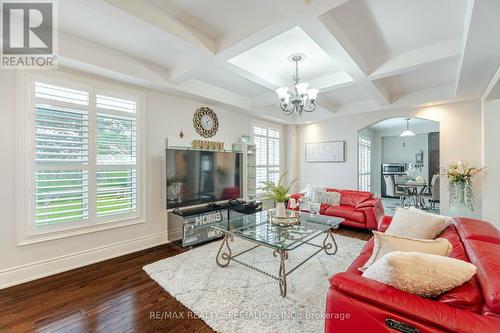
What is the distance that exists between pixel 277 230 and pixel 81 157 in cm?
267

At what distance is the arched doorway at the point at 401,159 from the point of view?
6.93 metres

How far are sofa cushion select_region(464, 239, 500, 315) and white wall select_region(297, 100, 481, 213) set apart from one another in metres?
3.67

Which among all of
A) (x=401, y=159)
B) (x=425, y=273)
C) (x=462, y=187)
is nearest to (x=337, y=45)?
(x=425, y=273)

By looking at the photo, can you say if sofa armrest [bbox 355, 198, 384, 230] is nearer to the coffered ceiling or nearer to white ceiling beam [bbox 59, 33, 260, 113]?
the coffered ceiling

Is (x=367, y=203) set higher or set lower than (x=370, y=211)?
higher

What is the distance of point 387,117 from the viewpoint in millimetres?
5152

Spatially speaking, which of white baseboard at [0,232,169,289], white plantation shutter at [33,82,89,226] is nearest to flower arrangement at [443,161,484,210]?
white baseboard at [0,232,169,289]

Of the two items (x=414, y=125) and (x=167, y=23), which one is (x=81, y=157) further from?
(x=414, y=125)

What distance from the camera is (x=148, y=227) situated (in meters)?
3.69

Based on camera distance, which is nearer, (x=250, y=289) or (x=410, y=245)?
(x=410, y=245)

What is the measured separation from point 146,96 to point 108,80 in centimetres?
55

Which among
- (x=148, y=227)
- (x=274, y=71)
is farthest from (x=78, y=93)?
(x=274, y=71)

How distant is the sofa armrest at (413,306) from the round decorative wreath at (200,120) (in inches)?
141

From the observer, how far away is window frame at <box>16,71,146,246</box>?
2.59 metres
